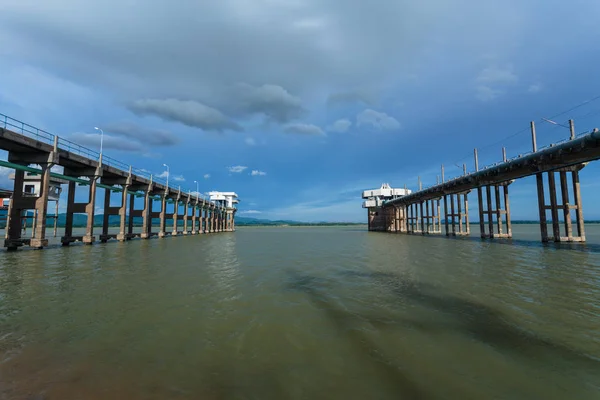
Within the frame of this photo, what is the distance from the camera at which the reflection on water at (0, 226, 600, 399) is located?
414 centimetres

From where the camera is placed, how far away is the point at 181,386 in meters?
4.16

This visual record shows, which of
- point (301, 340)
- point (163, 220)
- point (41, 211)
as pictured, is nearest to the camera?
point (301, 340)

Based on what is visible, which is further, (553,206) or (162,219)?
(162,219)

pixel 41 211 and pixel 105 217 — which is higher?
pixel 41 211

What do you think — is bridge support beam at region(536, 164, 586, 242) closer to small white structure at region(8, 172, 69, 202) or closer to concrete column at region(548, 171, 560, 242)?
concrete column at region(548, 171, 560, 242)

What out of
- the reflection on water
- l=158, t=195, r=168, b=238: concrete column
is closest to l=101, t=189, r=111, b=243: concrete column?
l=158, t=195, r=168, b=238: concrete column

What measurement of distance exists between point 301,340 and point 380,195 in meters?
99.7

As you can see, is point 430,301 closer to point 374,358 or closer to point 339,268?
point 374,358

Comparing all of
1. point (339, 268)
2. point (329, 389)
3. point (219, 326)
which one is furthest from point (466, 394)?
point (339, 268)

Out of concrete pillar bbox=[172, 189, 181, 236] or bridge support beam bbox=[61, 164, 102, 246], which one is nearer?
bridge support beam bbox=[61, 164, 102, 246]

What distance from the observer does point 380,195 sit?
101062mm

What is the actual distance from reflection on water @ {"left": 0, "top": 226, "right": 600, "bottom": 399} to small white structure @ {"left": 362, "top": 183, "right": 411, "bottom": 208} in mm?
90086

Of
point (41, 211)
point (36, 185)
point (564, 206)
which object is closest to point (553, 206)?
point (564, 206)

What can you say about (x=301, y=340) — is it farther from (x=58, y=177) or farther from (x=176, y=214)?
(x=176, y=214)
